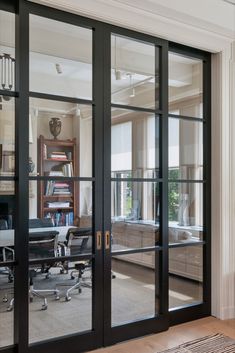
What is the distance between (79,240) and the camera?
3068 mm

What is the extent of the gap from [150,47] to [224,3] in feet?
3.01

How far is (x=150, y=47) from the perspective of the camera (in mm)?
3477

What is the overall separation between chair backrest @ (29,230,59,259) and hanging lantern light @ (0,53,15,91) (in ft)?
3.78

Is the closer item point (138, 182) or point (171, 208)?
point (138, 182)

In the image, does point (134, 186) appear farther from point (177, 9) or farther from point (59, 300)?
point (177, 9)

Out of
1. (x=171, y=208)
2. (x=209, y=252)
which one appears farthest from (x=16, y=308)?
(x=209, y=252)

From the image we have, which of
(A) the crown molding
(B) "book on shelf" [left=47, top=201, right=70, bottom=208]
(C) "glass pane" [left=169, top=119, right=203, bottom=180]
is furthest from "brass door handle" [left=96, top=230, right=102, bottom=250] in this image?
(A) the crown molding

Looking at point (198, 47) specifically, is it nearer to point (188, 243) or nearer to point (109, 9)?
point (109, 9)

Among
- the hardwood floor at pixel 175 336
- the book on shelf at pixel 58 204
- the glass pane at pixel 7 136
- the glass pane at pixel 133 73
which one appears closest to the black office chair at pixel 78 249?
the book on shelf at pixel 58 204

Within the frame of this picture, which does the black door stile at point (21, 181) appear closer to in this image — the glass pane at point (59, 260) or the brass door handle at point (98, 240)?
the glass pane at point (59, 260)

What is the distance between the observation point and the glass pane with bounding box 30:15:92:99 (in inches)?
113

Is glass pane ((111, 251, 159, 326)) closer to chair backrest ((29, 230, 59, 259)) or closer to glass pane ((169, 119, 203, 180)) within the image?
chair backrest ((29, 230, 59, 259))

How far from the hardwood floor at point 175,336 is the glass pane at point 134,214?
32.5 inches

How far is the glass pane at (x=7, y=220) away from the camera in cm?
272
